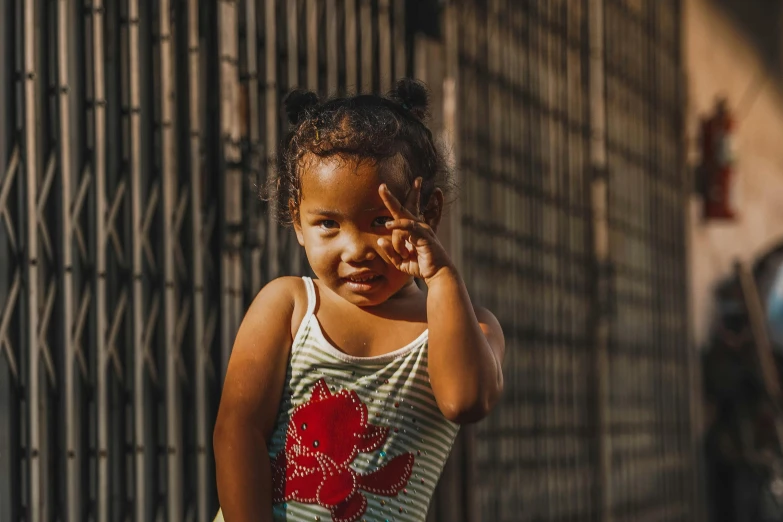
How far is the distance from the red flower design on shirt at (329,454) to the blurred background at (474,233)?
2.94ft

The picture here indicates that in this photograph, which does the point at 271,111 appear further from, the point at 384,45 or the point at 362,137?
the point at 362,137

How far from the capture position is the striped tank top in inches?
89.3

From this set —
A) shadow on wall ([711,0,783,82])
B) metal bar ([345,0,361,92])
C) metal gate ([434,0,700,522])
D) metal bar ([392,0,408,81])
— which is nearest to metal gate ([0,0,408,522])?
metal bar ([345,0,361,92])

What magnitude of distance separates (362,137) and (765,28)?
10065 millimetres

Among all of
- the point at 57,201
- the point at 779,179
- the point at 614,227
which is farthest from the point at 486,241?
the point at 779,179

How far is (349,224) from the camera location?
2.23m

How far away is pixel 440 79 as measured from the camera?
5531mm

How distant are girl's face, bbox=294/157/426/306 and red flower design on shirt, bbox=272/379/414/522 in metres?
0.19

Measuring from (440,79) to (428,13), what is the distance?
288mm

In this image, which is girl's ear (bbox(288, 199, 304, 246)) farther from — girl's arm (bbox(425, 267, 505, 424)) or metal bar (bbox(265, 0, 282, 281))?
metal bar (bbox(265, 0, 282, 281))

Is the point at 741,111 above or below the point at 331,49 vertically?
above

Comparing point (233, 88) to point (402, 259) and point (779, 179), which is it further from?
point (779, 179)

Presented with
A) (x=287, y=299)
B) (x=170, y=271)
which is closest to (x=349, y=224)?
(x=287, y=299)

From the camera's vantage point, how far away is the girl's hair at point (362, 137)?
7.46 feet
